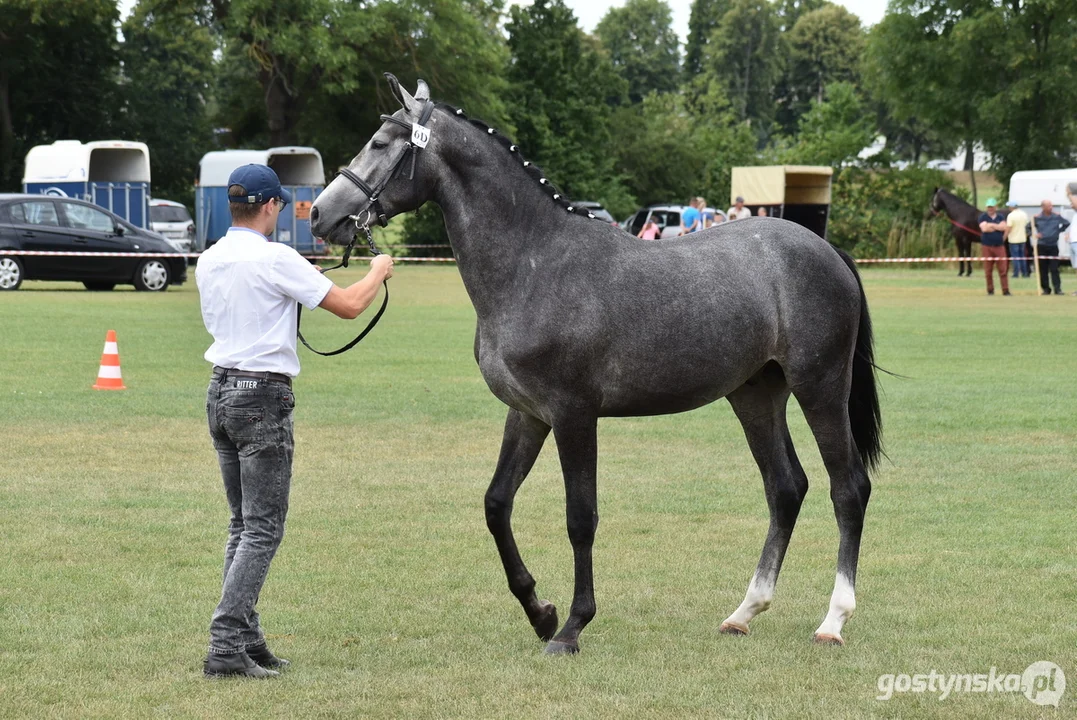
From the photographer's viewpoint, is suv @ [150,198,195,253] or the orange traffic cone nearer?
the orange traffic cone

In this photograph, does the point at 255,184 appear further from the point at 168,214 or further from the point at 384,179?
the point at 168,214

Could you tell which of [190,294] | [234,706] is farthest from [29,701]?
[190,294]

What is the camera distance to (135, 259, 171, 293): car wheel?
30.3m

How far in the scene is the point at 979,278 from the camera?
135ft

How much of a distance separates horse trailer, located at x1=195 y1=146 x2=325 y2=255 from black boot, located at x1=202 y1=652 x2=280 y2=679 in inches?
1413

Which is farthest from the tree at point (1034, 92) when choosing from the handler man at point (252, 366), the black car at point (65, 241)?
the handler man at point (252, 366)

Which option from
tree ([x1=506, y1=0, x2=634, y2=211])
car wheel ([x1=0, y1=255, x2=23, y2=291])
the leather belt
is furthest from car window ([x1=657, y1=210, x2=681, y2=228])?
the leather belt

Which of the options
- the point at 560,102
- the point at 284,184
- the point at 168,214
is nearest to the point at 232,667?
the point at 284,184

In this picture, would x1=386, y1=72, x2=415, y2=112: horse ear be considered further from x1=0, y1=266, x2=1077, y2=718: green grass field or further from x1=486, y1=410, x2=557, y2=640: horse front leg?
x1=0, y1=266, x2=1077, y2=718: green grass field

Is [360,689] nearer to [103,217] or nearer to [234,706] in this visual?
[234,706]

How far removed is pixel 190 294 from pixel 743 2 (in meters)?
91.1

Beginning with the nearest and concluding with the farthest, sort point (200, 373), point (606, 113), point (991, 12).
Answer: point (200, 373)
point (991, 12)
point (606, 113)

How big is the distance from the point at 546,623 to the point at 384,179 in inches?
81.9

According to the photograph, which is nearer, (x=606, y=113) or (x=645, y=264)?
(x=645, y=264)
